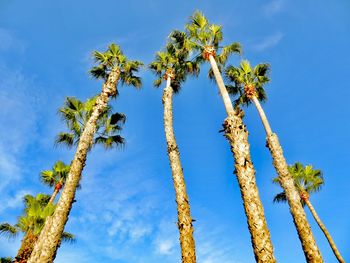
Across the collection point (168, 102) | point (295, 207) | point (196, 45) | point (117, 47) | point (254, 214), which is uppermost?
point (117, 47)

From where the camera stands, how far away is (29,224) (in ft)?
57.8

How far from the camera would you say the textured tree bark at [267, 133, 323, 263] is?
1166 cm

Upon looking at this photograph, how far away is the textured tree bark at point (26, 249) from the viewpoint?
13.9 meters

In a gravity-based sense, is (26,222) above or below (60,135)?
below

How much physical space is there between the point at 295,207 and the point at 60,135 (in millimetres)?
13938

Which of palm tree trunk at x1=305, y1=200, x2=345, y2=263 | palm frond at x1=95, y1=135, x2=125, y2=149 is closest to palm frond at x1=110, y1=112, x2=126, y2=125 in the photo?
palm frond at x1=95, y1=135, x2=125, y2=149

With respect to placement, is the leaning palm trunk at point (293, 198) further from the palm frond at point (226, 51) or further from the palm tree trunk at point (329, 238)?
the palm tree trunk at point (329, 238)

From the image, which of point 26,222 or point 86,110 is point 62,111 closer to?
point 86,110

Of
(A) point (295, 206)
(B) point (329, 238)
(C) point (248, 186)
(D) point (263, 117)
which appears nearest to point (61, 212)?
(C) point (248, 186)

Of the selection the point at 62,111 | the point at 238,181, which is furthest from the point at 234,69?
the point at 238,181

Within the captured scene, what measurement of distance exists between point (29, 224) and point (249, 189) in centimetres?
1529

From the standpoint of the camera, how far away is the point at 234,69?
19.7 meters

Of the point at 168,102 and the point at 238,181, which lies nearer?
the point at 238,181

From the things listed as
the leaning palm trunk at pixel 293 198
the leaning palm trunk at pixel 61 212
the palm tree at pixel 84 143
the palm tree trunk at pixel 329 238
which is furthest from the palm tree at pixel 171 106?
the palm tree trunk at pixel 329 238
